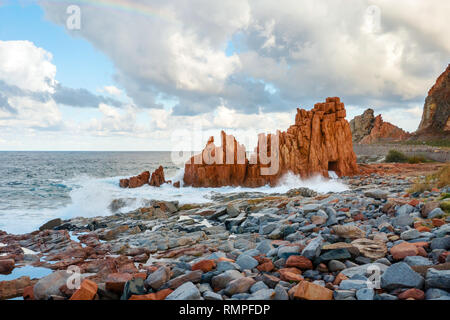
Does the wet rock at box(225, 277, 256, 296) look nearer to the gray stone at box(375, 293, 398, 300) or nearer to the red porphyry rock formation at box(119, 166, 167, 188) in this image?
the gray stone at box(375, 293, 398, 300)

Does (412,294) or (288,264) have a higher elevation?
(412,294)

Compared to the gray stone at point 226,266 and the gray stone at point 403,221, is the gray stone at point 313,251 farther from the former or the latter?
the gray stone at point 403,221

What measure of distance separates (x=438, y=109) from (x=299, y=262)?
85.2 m

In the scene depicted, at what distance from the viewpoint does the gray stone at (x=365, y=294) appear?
266 cm

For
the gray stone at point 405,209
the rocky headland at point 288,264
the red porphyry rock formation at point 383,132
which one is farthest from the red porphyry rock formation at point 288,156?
the red porphyry rock formation at point 383,132

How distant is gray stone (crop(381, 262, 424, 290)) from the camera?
109 inches

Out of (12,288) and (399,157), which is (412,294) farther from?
(399,157)

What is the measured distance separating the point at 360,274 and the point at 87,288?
10.8ft

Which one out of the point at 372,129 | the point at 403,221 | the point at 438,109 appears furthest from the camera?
Result: the point at 372,129

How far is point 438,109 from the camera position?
2675 inches

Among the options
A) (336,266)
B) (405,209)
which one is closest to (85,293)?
(336,266)

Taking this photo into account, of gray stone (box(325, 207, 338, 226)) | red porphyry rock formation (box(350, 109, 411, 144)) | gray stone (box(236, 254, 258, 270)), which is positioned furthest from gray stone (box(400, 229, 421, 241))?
red porphyry rock formation (box(350, 109, 411, 144))

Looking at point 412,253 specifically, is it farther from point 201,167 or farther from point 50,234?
point 201,167

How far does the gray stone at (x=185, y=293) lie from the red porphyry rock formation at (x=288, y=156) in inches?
774
